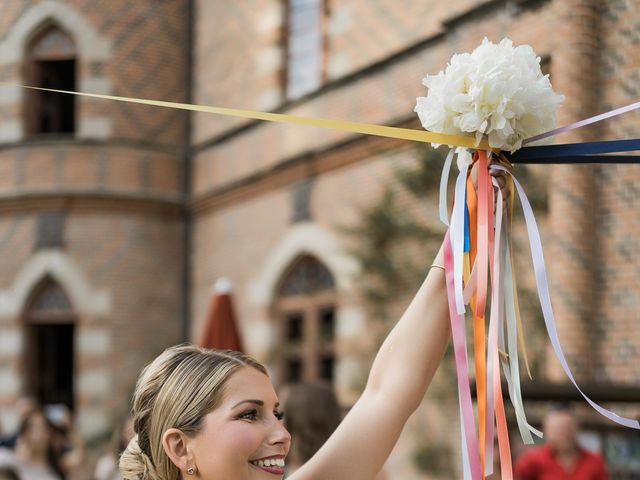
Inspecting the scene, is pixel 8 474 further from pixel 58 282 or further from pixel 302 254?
pixel 58 282

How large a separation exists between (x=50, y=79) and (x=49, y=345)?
3.92 meters

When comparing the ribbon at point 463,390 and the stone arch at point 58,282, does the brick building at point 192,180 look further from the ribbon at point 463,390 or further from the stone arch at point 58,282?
the ribbon at point 463,390

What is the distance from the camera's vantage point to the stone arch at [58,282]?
16.5 m

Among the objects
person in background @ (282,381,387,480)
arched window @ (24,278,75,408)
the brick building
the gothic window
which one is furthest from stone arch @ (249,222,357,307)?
person in background @ (282,381,387,480)

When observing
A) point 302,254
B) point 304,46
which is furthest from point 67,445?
point 304,46

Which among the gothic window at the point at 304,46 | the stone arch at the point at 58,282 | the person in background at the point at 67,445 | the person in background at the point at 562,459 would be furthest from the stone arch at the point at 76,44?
the person in background at the point at 562,459

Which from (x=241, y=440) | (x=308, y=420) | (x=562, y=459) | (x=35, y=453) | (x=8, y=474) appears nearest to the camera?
(x=241, y=440)

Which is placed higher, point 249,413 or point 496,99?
point 496,99

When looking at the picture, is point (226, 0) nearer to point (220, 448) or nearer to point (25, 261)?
point (25, 261)

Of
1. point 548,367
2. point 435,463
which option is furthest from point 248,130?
point 548,367

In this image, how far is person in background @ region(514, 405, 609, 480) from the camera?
20.7 feet

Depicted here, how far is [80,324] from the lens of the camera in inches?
651

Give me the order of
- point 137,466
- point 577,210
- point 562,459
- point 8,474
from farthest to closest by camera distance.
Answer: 1. point 577,210
2. point 8,474
3. point 562,459
4. point 137,466

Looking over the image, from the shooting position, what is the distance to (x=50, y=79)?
17328 millimetres
